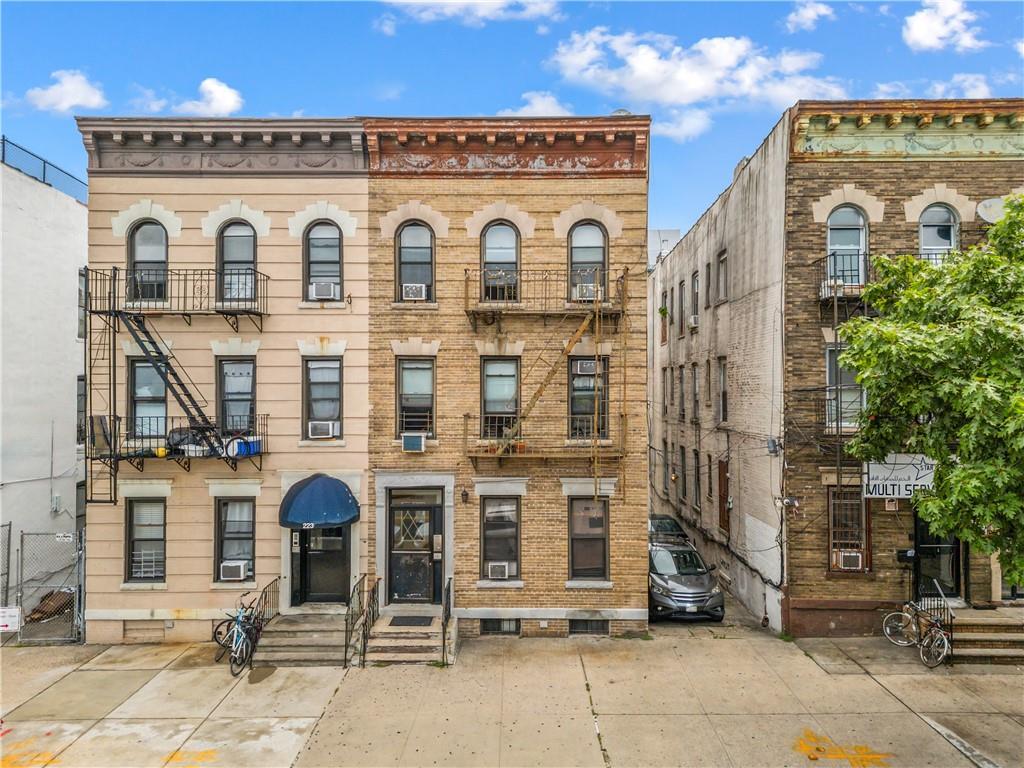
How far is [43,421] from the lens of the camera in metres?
16.8

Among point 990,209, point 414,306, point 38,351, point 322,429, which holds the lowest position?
point 322,429

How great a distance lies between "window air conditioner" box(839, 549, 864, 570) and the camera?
12.8 metres

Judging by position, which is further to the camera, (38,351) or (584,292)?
(38,351)

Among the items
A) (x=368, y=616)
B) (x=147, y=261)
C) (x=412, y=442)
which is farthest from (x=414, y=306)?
(x=368, y=616)

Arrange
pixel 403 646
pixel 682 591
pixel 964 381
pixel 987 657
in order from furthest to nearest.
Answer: pixel 682 591
pixel 403 646
pixel 987 657
pixel 964 381

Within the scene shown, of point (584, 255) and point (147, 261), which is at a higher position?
point (584, 255)

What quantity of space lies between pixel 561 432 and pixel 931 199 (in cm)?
918

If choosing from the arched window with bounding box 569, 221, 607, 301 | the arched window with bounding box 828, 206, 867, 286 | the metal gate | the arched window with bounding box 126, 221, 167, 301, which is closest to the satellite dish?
the arched window with bounding box 828, 206, 867, 286

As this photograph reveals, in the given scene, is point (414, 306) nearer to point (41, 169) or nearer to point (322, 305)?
point (322, 305)

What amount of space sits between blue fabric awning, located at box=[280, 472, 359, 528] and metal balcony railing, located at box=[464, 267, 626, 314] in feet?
15.3

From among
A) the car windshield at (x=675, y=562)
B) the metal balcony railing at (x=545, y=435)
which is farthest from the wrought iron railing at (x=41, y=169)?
the car windshield at (x=675, y=562)

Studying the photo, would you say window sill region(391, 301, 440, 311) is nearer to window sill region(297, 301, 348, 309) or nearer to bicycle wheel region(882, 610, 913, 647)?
window sill region(297, 301, 348, 309)

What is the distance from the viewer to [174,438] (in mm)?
12812

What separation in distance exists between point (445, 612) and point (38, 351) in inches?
524
